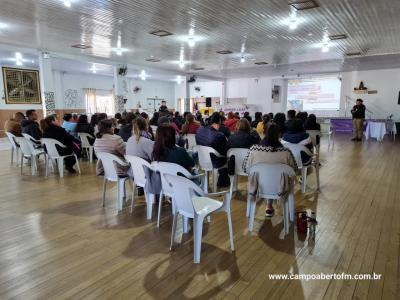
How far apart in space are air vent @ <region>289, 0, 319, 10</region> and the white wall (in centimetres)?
1059

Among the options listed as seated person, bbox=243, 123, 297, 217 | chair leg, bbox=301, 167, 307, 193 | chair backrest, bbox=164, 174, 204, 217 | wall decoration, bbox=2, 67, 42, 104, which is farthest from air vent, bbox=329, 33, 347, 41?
wall decoration, bbox=2, 67, 42, 104

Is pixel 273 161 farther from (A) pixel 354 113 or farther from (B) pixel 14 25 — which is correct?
(A) pixel 354 113

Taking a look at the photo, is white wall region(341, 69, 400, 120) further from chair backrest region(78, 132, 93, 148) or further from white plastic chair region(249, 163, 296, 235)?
white plastic chair region(249, 163, 296, 235)

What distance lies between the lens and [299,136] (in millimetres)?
4152

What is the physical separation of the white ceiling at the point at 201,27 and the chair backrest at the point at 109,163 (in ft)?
9.26

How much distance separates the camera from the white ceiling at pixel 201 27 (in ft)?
16.0

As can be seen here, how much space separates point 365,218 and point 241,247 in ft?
5.49

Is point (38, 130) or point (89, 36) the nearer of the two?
point (38, 130)

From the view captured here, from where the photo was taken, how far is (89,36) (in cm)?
693

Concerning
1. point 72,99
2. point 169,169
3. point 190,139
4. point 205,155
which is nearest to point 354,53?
point 190,139

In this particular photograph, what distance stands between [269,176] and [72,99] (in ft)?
45.4

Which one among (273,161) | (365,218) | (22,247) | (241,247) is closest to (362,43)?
(365,218)

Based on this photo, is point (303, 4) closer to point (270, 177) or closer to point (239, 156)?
point (239, 156)

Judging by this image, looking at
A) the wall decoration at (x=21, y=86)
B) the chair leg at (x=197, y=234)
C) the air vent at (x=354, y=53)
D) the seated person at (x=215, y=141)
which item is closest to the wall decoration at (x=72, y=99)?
the wall decoration at (x=21, y=86)
